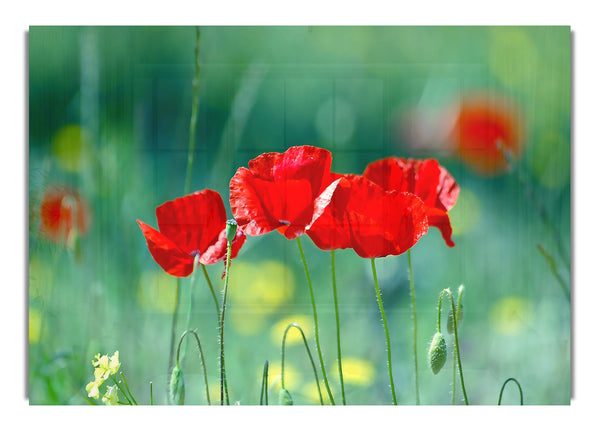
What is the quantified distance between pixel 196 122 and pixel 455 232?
0.70 metres

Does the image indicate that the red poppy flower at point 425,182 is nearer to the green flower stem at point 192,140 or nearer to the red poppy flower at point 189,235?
the red poppy flower at point 189,235

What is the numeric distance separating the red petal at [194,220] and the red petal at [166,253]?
1cm

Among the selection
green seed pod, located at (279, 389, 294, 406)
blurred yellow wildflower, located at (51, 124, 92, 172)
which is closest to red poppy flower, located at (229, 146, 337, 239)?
green seed pod, located at (279, 389, 294, 406)

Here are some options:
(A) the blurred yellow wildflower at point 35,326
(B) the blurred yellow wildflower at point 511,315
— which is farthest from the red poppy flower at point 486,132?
(A) the blurred yellow wildflower at point 35,326

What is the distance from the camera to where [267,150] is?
5.98 feet

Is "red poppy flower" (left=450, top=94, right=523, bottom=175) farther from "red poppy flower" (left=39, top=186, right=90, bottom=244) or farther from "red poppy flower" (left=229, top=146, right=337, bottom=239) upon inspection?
"red poppy flower" (left=39, top=186, right=90, bottom=244)

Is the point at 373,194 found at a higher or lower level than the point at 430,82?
lower

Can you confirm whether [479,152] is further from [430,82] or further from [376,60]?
[376,60]

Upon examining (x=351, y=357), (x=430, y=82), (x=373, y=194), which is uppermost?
(x=430, y=82)

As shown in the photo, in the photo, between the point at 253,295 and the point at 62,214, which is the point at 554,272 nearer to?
the point at 253,295

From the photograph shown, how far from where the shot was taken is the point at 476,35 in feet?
5.98

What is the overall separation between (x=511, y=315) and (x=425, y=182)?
0.57 m

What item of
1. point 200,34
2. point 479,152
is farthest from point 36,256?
point 479,152

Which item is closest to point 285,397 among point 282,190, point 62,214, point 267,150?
point 282,190
